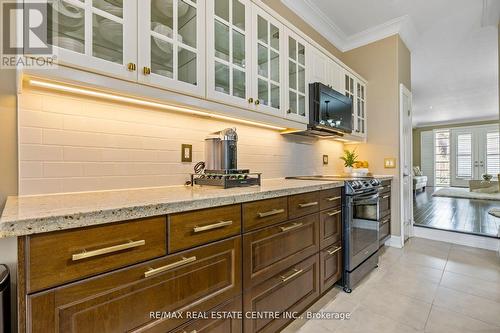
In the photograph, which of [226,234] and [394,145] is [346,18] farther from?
[226,234]

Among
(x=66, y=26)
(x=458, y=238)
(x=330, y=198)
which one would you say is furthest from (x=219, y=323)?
(x=458, y=238)

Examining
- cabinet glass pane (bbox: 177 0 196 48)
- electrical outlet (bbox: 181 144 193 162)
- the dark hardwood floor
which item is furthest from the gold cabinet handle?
the dark hardwood floor

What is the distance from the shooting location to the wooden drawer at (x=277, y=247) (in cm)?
120

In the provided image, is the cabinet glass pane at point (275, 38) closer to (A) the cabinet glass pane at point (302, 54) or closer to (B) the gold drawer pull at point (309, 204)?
(A) the cabinet glass pane at point (302, 54)

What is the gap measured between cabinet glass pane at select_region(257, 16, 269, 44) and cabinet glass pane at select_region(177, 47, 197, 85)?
26.7 inches

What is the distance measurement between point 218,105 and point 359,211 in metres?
1.52

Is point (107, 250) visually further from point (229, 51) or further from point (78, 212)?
point (229, 51)

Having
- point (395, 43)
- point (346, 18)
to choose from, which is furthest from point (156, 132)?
point (395, 43)

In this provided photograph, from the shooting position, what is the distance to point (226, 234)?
1090 millimetres

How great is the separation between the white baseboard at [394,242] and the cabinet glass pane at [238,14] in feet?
10.0

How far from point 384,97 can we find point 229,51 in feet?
8.47

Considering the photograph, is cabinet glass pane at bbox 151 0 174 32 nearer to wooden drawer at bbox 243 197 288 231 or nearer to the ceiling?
wooden drawer at bbox 243 197 288 231

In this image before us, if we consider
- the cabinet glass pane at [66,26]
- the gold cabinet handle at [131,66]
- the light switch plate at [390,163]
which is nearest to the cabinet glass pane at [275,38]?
the gold cabinet handle at [131,66]

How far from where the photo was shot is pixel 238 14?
161 centimetres
